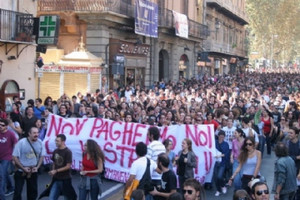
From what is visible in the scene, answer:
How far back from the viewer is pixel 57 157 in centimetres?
777

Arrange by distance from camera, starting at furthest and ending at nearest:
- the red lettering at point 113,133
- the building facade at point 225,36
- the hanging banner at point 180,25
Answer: the building facade at point 225,36, the hanging banner at point 180,25, the red lettering at point 113,133

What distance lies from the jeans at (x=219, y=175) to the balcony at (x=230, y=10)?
32868 millimetres

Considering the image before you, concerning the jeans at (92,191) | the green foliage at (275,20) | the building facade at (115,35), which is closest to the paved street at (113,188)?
the jeans at (92,191)

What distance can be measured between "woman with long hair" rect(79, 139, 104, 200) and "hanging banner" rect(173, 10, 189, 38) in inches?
899

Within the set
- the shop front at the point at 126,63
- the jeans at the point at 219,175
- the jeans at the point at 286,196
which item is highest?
the shop front at the point at 126,63

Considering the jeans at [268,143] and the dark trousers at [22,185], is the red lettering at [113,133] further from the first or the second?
the jeans at [268,143]

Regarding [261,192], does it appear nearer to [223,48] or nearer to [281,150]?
[281,150]

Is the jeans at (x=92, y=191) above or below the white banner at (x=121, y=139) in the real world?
below

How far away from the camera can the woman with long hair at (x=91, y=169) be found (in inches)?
296

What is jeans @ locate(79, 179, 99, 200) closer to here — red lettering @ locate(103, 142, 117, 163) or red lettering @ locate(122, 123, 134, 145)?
red lettering @ locate(103, 142, 117, 163)

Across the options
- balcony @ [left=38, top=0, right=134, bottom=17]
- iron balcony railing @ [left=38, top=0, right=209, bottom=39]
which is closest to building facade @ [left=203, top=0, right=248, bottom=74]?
iron balcony railing @ [left=38, top=0, right=209, bottom=39]

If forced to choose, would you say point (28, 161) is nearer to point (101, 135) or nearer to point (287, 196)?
point (101, 135)

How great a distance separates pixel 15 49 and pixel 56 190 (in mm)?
10520

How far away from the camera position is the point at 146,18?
84.0 ft
